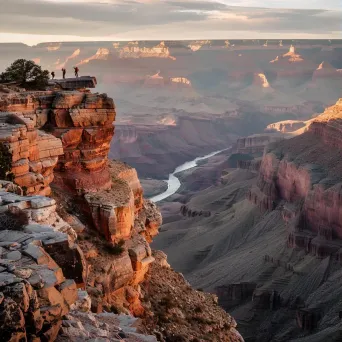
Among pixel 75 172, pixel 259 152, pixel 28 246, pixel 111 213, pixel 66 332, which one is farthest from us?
pixel 259 152

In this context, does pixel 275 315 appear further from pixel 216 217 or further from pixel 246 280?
pixel 216 217

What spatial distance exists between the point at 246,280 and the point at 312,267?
19.4ft

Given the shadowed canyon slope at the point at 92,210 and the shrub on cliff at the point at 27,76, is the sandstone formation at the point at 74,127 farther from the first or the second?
the shrub on cliff at the point at 27,76

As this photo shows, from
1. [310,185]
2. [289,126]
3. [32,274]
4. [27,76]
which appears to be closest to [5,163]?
[32,274]

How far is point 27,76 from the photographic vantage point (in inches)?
1029

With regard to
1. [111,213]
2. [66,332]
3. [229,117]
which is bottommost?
[229,117]

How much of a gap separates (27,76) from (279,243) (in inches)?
1705

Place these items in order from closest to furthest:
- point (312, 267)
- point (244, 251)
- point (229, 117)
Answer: point (312, 267) < point (244, 251) < point (229, 117)

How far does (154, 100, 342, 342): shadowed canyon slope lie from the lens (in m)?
49.2

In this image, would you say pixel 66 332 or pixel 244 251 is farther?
pixel 244 251

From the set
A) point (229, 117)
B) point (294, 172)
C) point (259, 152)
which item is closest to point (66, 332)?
point (294, 172)

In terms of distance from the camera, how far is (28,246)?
9930 mm

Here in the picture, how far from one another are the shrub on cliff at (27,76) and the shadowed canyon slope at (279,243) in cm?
2543

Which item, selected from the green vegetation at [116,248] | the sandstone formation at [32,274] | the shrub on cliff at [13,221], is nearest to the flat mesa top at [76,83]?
the green vegetation at [116,248]
